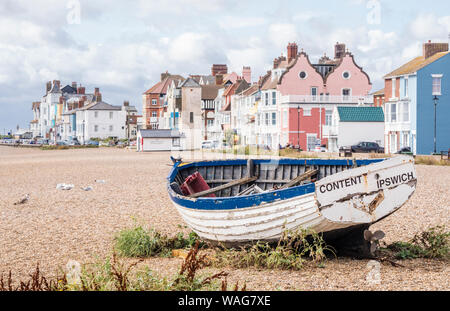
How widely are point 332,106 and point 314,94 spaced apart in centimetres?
263

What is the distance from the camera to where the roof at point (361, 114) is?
Result: 58.6 metres

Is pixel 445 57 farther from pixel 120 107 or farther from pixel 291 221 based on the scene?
pixel 120 107

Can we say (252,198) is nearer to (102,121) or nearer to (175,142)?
(175,142)

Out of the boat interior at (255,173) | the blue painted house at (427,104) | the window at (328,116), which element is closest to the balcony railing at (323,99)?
the window at (328,116)

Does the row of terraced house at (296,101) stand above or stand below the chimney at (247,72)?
below

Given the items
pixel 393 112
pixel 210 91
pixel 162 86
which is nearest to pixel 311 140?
pixel 393 112

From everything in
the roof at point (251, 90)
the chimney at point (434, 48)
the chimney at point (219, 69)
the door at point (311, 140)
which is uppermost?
the chimney at point (219, 69)

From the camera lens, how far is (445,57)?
170 ft

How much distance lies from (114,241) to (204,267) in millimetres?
3337

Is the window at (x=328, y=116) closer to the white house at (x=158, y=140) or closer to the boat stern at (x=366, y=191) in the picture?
the white house at (x=158, y=140)

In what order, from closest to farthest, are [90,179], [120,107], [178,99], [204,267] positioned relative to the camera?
[204,267]
[90,179]
[178,99]
[120,107]

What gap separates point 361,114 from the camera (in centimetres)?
5925

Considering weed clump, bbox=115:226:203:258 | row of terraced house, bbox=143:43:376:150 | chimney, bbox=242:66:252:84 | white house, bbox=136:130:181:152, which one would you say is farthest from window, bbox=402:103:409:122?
weed clump, bbox=115:226:203:258

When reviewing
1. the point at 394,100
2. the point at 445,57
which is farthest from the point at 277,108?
the point at 445,57
